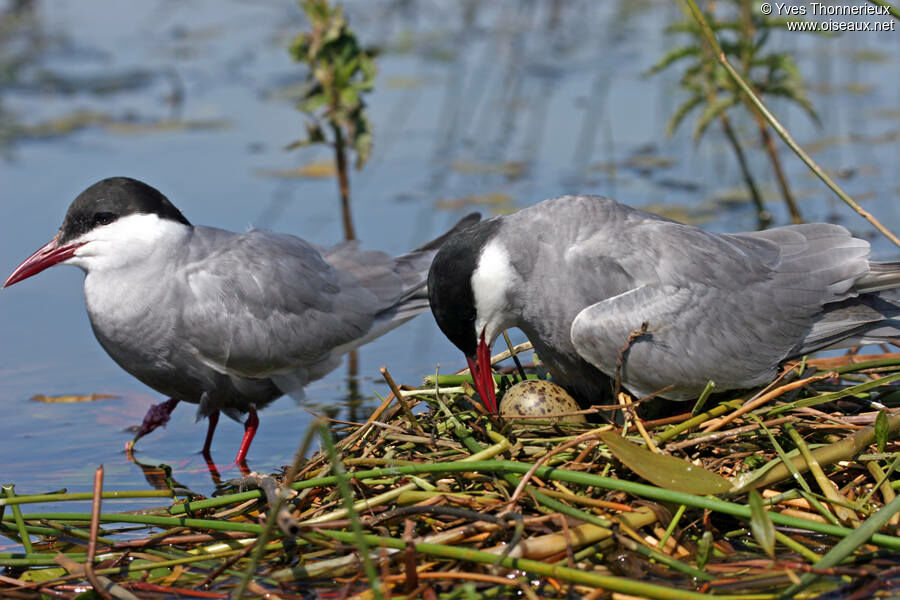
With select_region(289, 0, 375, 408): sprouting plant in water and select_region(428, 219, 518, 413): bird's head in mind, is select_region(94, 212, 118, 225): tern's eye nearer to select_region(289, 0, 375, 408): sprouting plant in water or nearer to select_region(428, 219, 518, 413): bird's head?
select_region(289, 0, 375, 408): sprouting plant in water

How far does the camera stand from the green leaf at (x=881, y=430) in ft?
13.6

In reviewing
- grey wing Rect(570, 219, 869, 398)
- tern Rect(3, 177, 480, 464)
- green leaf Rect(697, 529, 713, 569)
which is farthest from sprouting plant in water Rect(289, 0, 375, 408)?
green leaf Rect(697, 529, 713, 569)

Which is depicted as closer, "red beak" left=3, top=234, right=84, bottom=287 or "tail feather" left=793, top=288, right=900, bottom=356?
"tail feather" left=793, top=288, right=900, bottom=356

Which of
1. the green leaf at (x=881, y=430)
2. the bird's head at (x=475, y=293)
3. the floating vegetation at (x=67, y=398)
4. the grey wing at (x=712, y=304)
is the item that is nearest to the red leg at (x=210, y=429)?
the floating vegetation at (x=67, y=398)

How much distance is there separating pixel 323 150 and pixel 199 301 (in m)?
4.78

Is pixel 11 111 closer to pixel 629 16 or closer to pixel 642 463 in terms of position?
pixel 629 16

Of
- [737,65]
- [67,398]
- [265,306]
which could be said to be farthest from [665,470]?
[737,65]

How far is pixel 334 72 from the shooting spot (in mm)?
6918

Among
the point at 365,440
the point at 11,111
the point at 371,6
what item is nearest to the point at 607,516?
the point at 365,440

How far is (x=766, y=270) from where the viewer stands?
16.3 ft

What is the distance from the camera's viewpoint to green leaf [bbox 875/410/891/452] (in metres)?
4.15

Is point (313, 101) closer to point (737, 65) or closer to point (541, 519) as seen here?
point (737, 65)

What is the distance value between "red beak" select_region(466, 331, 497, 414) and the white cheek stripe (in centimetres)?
7

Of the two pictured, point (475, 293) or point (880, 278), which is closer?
point (475, 293)
